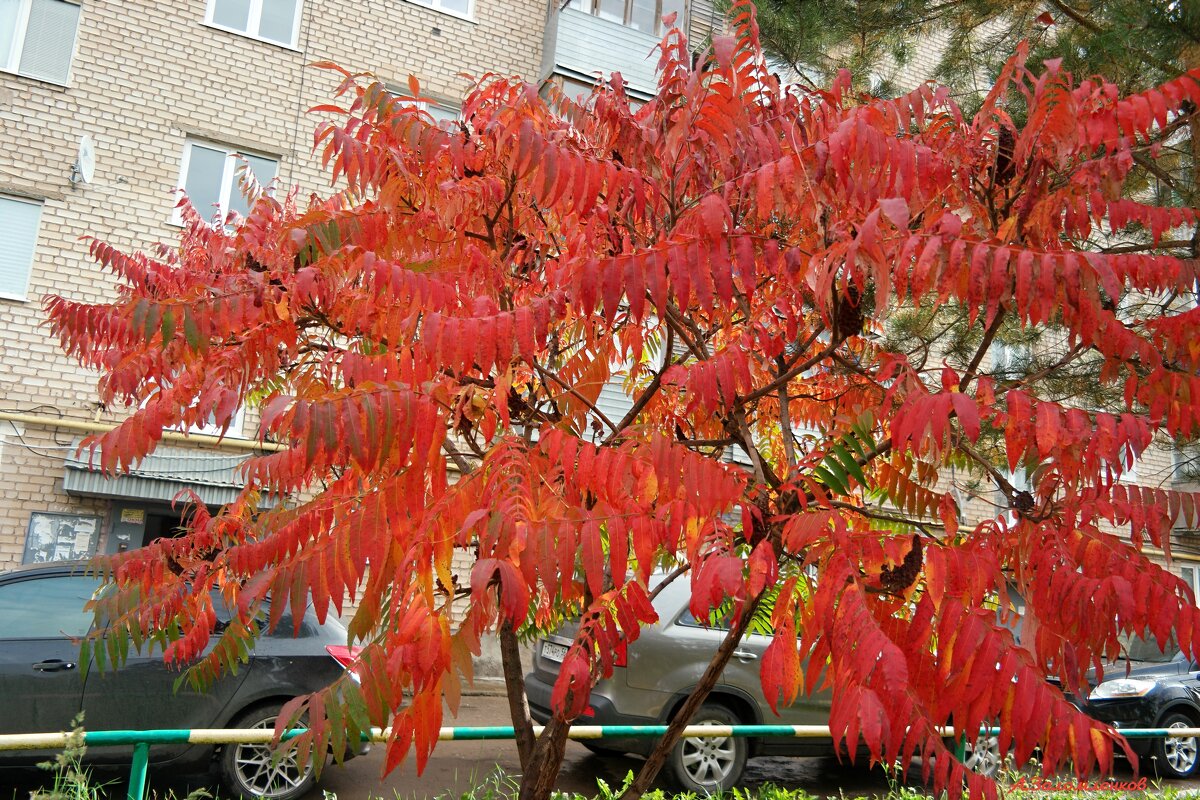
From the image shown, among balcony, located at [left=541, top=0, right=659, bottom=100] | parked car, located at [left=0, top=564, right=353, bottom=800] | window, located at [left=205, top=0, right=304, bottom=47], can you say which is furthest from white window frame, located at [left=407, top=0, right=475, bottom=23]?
parked car, located at [left=0, top=564, right=353, bottom=800]

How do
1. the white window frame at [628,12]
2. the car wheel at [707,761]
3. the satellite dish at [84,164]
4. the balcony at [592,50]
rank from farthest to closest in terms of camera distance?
the white window frame at [628,12]
the balcony at [592,50]
the satellite dish at [84,164]
the car wheel at [707,761]

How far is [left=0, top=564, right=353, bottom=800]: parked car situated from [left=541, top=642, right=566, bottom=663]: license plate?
6.94 ft

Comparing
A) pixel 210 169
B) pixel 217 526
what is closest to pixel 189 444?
pixel 210 169

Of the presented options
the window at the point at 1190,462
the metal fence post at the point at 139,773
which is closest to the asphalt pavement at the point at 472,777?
the metal fence post at the point at 139,773

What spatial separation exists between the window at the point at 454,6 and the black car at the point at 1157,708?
47.1 ft

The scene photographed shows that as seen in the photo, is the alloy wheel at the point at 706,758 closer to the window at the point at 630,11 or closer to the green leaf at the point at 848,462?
the green leaf at the point at 848,462

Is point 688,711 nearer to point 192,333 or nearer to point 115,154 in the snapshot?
point 192,333

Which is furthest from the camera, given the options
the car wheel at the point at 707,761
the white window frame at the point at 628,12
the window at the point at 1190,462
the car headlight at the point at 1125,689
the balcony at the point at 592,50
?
the white window frame at the point at 628,12

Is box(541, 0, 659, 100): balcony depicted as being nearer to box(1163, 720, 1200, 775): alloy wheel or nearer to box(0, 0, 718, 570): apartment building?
box(0, 0, 718, 570): apartment building

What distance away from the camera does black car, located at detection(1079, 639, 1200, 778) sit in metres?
10.5

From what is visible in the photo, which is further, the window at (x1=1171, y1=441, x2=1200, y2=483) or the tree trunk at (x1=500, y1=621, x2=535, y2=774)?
the window at (x1=1171, y1=441, x2=1200, y2=483)

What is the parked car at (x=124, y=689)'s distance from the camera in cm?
633

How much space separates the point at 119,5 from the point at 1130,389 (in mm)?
15274

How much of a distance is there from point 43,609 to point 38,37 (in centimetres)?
1055
